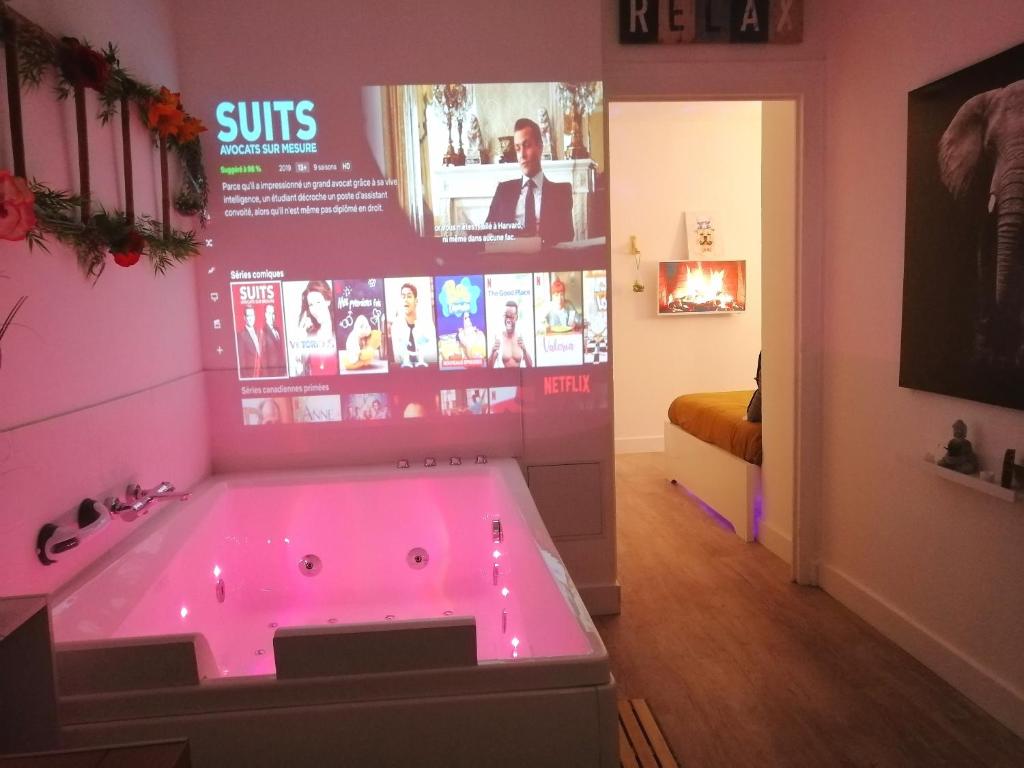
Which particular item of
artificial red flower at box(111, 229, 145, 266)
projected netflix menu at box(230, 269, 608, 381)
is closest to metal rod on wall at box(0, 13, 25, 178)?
artificial red flower at box(111, 229, 145, 266)

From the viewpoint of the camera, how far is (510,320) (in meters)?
3.09

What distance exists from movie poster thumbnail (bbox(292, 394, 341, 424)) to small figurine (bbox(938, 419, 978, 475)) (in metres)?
2.22

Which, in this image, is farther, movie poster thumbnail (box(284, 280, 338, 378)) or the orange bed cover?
the orange bed cover

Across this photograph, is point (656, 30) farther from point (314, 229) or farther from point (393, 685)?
point (393, 685)

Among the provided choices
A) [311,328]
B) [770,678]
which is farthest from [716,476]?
[311,328]

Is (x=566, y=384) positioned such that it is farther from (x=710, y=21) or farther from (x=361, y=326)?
(x=710, y=21)

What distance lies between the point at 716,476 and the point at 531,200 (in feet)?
6.94

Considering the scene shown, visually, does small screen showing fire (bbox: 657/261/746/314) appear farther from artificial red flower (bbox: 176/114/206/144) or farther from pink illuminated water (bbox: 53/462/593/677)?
artificial red flower (bbox: 176/114/206/144)

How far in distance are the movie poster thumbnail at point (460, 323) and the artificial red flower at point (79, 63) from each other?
55.3 inches

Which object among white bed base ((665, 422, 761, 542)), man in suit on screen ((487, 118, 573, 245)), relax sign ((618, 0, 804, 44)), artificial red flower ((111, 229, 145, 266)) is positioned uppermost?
relax sign ((618, 0, 804, 44))

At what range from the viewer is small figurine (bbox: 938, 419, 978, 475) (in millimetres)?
2299

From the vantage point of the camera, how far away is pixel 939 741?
7.08 feet

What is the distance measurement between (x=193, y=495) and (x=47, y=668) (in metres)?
1.51

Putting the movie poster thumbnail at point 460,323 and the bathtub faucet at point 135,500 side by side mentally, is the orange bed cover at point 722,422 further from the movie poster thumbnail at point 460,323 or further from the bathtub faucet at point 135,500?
the bathtub faucet at point 135,500
